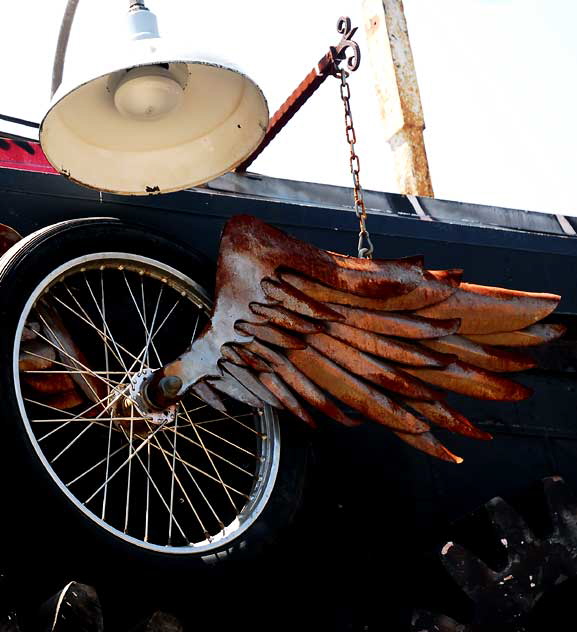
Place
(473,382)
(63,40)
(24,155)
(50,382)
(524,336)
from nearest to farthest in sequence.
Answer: (50,382) → (473,382) → (524,336) → (24,155) → (63,40)

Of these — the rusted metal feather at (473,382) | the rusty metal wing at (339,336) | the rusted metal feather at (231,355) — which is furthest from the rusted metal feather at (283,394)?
the rusted metal feather at (473,382)

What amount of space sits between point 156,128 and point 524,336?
181 cm

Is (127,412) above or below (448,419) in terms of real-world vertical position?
above

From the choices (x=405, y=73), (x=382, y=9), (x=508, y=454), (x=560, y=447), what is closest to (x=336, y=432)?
(x=508, y=454)

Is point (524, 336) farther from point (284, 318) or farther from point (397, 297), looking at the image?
point (284, 318)

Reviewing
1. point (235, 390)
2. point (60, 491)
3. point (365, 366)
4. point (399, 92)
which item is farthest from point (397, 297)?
point (399, 92)

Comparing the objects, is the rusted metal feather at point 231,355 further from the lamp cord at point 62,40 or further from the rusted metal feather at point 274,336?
the lamp cord at point 62,40

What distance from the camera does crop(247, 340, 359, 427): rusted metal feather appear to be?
4254 mm

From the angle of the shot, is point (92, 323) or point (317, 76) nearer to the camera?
point (92, 323)

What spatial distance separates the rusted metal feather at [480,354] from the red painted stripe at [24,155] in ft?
8.37

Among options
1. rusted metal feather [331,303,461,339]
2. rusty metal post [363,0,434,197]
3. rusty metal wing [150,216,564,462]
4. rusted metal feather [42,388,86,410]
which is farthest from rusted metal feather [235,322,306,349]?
rusty metal post [363,0,434,197]

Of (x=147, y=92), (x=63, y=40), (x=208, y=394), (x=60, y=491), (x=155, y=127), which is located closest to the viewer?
(x=60, y=491)

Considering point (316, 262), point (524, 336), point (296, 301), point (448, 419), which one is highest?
point (316, 262)

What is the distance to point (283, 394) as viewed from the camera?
4250 mm
